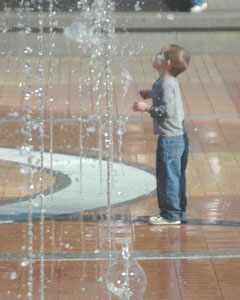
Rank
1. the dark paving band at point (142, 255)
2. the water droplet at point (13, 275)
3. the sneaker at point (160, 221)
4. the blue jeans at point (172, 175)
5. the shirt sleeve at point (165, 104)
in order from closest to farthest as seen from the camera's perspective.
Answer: the water droplet at point (13, 275) → the dark paving band at point (142, 255) → the shirt sleeve at point (165, 104) → the blue jeans at point (172, 175) → the sneaker at point (160, 221)

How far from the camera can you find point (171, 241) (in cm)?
680

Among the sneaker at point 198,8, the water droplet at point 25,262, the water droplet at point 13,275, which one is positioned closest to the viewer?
the water droplet at point 13,275

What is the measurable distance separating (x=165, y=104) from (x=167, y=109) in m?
0.04

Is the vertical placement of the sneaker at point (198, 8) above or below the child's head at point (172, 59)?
below

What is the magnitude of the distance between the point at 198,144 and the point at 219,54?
5.02 metres

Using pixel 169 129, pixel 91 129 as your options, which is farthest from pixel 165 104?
pixel 91 129

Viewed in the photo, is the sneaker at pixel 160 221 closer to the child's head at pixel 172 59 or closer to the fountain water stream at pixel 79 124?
the fountain water stream at pixel 79 124

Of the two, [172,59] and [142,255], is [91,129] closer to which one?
[172,59]

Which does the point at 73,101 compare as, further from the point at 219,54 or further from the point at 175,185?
the point at 175,185

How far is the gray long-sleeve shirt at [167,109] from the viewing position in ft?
23.0

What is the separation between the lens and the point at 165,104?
23.0 ft

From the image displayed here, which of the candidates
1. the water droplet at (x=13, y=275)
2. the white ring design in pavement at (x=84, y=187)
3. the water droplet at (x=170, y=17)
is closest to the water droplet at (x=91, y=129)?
the white ring design in pavement at (x=84, y=187)

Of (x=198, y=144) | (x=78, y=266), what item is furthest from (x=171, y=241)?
(x=198, y=144)

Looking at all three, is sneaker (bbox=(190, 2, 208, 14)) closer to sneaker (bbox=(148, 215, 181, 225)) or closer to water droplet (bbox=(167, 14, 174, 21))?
water droplet (bbox=(167, 14, 174, 21))
